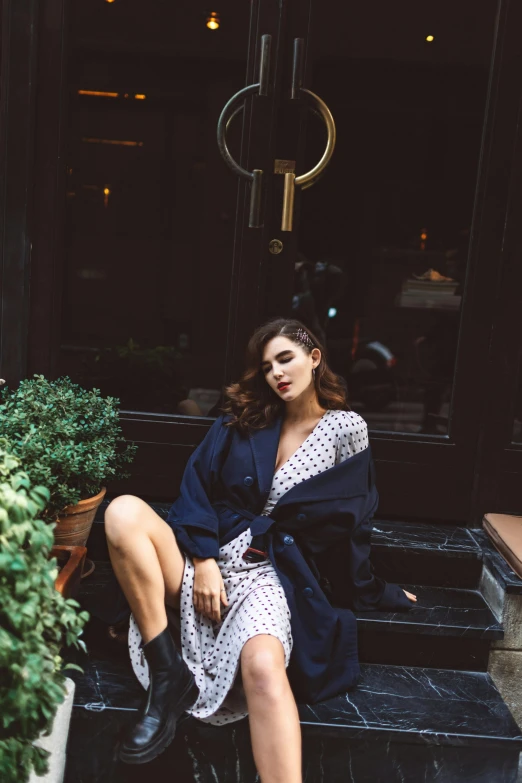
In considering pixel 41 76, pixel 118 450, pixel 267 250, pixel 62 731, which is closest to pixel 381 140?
pixel 267 250

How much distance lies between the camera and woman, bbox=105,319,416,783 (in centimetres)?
253

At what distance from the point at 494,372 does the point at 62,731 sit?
2254 millimetres

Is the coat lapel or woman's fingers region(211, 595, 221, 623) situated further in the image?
the coat lapel

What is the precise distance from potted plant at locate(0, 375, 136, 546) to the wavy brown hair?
1.68ft

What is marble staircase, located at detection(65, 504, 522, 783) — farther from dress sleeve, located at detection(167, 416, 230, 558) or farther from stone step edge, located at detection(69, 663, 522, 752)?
dress sleeve, located at detection(167, 416, 230, 558)

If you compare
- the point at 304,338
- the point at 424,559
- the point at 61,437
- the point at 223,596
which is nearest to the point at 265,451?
the point at 304,338

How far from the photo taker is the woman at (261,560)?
253 centimetres

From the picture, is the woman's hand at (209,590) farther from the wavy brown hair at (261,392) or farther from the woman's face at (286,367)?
the woman's face at (286,367)

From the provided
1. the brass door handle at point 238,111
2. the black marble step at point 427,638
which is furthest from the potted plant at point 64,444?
the black marble step at point 427,638

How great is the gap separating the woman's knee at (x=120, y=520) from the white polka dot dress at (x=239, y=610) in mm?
307

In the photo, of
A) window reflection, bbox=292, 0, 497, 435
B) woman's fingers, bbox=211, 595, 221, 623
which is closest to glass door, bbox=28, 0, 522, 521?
window reflection, bbox=292, 0, 497, 435

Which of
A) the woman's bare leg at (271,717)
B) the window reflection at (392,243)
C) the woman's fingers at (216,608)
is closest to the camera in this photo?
the woman's bare leg at (271,717)

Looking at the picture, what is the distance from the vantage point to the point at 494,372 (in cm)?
350

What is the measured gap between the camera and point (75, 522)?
9.87ft
